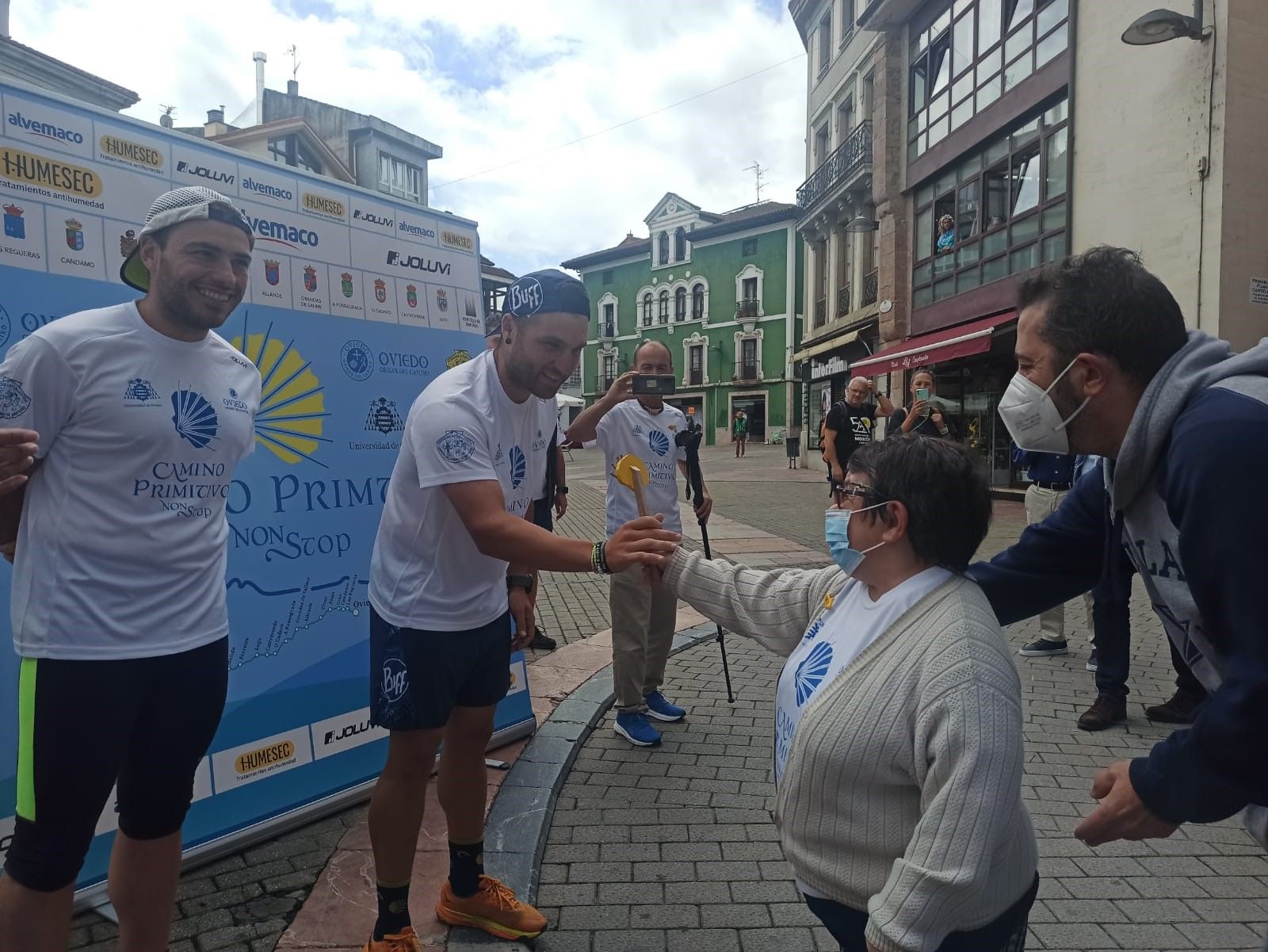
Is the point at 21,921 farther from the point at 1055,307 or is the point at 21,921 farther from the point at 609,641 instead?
the point at 609,641

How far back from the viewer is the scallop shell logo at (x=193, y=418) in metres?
2.06

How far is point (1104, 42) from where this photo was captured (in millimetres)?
12727

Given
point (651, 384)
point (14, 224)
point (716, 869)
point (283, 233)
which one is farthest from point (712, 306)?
point (14, 224)

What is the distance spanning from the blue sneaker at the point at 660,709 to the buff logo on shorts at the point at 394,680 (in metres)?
2.39

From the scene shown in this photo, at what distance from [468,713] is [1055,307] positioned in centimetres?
193

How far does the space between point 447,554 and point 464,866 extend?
1047mm

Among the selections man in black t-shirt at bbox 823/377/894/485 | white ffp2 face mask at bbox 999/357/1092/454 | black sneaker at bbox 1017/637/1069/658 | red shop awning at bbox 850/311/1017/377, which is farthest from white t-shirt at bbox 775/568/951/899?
red shop awning at bbox 850/311/1017/377

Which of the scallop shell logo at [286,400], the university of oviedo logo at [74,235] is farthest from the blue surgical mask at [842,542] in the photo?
the university of oviedo logo at [74,235]

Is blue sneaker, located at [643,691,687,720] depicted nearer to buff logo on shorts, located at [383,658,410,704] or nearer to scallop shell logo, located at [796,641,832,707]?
buff logo on shorts, located at [383,658,410,704]

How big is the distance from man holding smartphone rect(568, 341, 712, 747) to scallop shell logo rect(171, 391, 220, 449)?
2.19 metres

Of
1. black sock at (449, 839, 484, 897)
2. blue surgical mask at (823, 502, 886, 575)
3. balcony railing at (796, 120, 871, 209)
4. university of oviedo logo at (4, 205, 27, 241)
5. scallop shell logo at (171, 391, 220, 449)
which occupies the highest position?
balcony railing at (796, 120, 871, 209)

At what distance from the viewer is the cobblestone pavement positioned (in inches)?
104

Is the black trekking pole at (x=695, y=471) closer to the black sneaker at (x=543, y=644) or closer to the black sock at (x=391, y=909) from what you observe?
the black sneaker at (x=543, y=644)

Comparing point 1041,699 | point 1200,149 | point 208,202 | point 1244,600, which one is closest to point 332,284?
point 208,202
